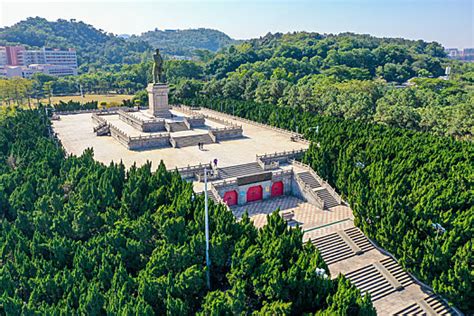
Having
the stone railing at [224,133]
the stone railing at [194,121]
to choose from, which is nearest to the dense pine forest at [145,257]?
the stone railing at [224,133]

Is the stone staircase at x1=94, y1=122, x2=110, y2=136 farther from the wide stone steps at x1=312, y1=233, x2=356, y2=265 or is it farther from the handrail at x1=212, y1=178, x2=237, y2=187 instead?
→ the wide stone steps at x1=312, y1=233, x2=356, y2=265

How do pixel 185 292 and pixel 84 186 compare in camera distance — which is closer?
pixel 185 292

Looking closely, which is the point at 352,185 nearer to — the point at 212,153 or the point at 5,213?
the point at 212,153

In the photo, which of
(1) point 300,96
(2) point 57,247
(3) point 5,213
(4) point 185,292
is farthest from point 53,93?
(4) point 185,292

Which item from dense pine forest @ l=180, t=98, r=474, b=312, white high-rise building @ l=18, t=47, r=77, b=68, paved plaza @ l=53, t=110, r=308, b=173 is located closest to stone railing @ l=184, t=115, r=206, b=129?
paved plaza @ l=53, t=110, r=308, b=173

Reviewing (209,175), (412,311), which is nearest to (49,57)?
(209,175)

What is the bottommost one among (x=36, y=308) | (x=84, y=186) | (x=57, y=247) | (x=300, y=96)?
(x=36, y=308)
